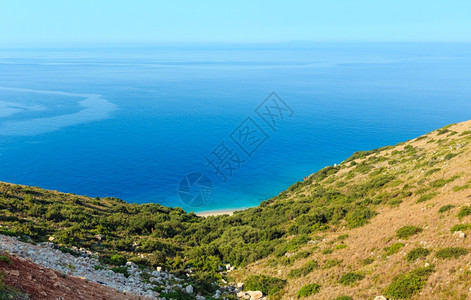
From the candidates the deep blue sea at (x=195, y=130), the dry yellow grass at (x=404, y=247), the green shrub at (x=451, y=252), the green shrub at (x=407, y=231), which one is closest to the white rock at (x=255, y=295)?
the dry yellow grass at (x=404, y=247)

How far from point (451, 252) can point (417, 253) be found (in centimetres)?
137

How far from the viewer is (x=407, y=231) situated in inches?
668

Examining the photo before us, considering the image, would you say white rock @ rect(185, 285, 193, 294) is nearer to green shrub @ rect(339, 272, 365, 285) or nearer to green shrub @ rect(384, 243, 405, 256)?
green shrub @ rect(339, 272, 365, 285)

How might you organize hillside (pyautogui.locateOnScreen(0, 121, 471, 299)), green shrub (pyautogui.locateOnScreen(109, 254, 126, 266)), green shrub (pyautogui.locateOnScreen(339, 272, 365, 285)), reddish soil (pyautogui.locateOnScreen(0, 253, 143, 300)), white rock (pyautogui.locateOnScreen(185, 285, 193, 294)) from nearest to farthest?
reddish soil (pyautogui.locateOnScreen(0, 253, 143, 300)), hillside (pyautogui.locateOnScreen(0, 121, 471, 299)), green shrub (pyautogui.locateOnScreen(339, 272, 365, 285)), white rock (pyautogui.locateOnScreen(185, 285, 193, 294)), green shrub (pyautogui.locateOnScreen(109, 254, 126, 266))

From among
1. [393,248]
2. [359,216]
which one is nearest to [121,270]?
[393,248]

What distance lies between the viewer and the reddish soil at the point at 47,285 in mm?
9906

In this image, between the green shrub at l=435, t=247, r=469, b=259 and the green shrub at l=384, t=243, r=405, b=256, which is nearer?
the green shrub at l=435, t=247, r=469, b=259

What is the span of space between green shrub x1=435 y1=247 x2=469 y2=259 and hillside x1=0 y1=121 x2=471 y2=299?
0.12 feet

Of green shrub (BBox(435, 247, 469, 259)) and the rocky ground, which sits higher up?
the rocky ground

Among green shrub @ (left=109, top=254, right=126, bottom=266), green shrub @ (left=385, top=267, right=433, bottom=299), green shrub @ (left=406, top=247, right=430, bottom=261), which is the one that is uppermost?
green shrub @ (left=109, top=254, right=126, bottom=266)

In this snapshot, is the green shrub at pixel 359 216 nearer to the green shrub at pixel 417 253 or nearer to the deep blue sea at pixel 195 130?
the green shrub at pixel 417 253

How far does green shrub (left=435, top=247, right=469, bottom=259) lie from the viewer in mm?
13458

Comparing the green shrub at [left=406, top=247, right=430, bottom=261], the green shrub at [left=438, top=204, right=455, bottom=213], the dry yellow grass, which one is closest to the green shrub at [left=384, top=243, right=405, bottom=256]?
the dry yellow grass

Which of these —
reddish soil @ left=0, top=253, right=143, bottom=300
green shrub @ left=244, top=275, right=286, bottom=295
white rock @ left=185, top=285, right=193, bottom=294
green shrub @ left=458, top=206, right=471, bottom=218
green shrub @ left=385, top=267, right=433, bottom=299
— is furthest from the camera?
green shrub @ left=458, top=206, right=471, bottom=218
